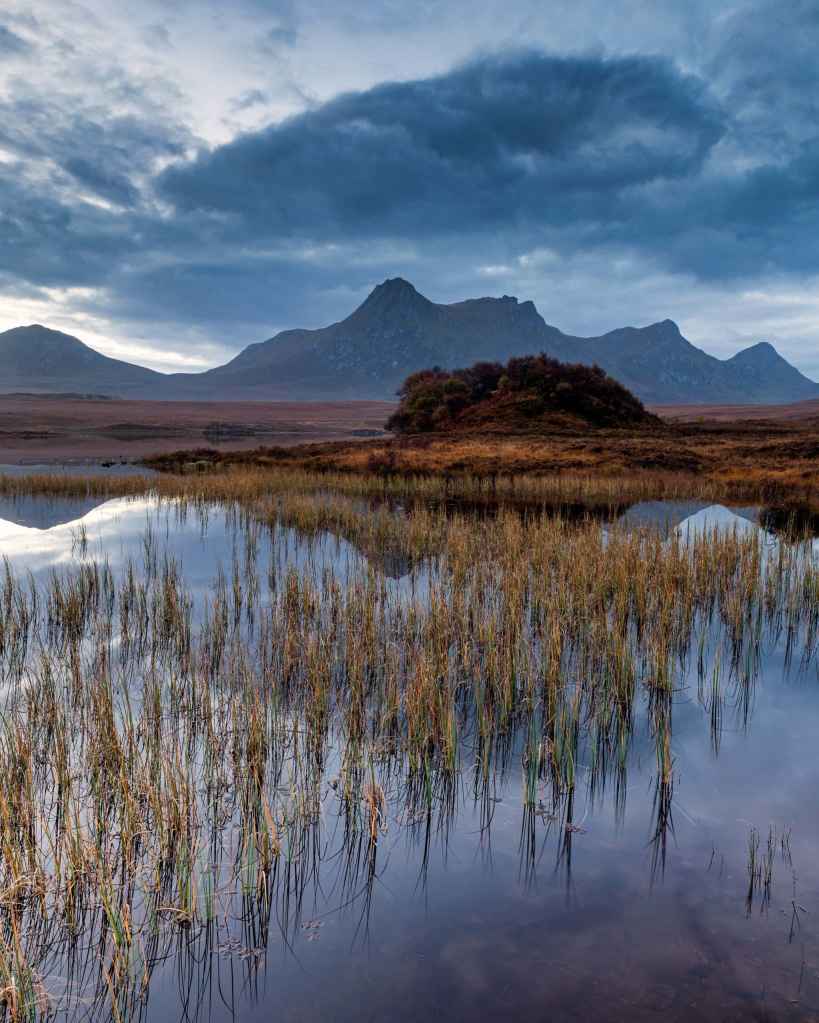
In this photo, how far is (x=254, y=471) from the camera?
31984 millimetres

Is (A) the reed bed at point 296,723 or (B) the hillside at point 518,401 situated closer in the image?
(A) the reed bed at point 296,723

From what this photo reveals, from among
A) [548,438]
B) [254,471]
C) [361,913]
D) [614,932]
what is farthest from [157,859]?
[548,438]

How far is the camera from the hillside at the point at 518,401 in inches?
1807

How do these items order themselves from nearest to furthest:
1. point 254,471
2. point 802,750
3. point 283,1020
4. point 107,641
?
point 283,1020 → point 802,750 → point 107,641 → point 254,471

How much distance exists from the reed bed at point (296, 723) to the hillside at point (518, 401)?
109 feet

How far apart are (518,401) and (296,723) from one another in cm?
4377

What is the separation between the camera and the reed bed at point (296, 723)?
381 cm

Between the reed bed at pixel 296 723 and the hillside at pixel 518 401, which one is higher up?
the hillside at pixel 518 401

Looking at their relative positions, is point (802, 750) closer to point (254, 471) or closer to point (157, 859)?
point (157, 859)

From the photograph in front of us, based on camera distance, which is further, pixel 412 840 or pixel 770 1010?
pixel 412 840

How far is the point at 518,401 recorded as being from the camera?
156ft

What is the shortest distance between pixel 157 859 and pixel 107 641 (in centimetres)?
480

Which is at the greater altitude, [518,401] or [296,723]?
[518,401]

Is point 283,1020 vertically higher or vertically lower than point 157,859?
lower
